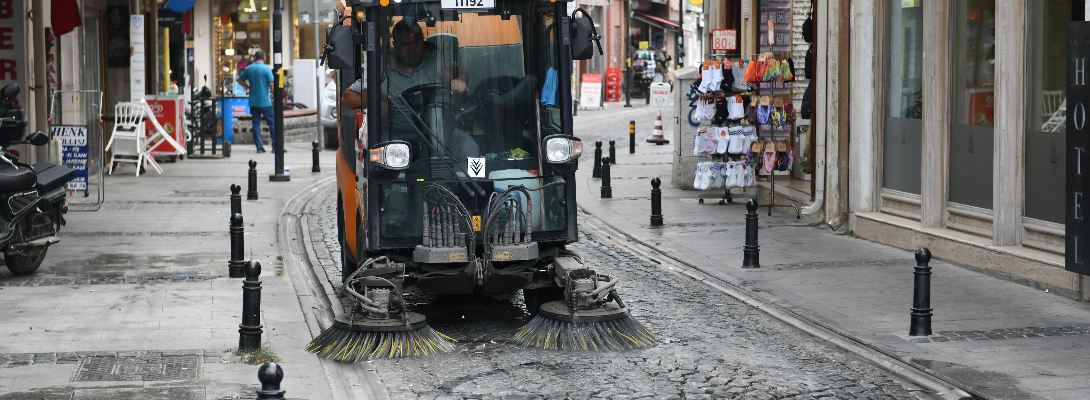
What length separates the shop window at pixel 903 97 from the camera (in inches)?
545

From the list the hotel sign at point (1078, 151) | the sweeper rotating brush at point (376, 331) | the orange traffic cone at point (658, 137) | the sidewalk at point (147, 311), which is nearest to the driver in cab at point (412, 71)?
the sweeper rotating brush at point (376, 331)

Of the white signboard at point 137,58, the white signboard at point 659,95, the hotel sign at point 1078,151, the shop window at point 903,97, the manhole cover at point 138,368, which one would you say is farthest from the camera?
the white signboard at point 659,95

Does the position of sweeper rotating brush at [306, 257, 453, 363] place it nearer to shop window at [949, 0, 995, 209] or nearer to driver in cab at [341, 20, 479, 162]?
driver in cab at [341, 20, 479, 162]

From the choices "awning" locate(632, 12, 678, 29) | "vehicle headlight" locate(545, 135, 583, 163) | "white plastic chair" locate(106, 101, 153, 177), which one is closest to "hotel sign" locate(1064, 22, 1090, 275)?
"vehicle headlight" locate(545, 135, 583, 163)

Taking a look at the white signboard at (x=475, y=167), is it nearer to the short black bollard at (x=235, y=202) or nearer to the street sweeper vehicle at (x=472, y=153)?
the street sweeper vehicle at (x=472, y=153)

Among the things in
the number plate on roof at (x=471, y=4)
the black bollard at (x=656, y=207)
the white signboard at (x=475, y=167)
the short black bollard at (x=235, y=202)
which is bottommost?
the black bollard at (x=656, y=207)

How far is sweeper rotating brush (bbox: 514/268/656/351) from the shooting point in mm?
8664

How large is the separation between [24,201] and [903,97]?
30.7 feet

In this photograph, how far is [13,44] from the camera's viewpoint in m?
16.6

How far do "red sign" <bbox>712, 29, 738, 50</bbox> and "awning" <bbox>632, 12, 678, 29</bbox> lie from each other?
138 feet

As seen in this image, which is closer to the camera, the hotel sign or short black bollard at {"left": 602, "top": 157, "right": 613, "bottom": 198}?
the hotel sign

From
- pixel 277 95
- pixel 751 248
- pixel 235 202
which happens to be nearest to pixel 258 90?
pixel 277 95

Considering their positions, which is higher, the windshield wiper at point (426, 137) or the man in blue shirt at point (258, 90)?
the man in blue shirt at point (258, 90)

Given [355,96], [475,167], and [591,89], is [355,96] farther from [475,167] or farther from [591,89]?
[591,89]
